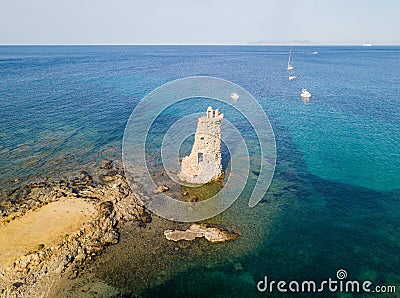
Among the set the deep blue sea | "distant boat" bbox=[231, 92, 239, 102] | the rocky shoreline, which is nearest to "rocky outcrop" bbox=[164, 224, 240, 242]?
the rocky shoreline

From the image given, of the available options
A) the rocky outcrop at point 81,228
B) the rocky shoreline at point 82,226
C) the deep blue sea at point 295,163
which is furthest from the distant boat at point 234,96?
the rocky outcrop at point 81,228

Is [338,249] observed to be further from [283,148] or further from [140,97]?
[140,97]

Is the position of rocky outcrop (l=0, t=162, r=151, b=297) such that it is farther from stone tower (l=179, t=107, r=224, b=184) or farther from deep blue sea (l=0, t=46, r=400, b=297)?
stone tower (l=179, t=107, r=224, b=184)

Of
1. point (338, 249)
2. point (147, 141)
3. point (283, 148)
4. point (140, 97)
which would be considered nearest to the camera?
point (338, 249)

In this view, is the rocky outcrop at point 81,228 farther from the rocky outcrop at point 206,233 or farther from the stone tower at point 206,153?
the stone tower at point 206,153

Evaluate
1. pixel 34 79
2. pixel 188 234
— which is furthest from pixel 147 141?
pixel 34 79

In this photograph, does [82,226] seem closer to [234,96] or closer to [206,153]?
[206,153]
